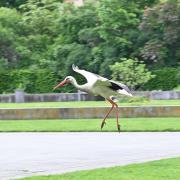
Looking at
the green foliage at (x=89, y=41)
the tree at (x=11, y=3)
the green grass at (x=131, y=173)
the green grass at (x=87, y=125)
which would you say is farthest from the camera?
the tree at (x=11, y=3)

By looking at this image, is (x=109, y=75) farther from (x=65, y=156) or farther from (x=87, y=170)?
(x=87, y=170)

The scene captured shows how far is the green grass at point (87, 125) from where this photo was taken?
19203mm

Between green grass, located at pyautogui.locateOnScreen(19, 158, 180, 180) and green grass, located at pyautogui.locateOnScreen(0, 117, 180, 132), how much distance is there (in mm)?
7923

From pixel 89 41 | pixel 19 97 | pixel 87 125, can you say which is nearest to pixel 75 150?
pixel 87 125

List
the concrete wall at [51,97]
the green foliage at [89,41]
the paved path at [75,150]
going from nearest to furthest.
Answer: the paved path at [75,150] < the concrete wall at [51,97] < the green foliage at [89,41]

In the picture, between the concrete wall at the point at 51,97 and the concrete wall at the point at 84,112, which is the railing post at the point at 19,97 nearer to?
the concrete wall at the point at 51,97

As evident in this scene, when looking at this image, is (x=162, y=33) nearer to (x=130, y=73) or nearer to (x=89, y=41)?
(x=89, y=41)

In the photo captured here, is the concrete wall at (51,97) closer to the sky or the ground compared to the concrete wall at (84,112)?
closer to the ground

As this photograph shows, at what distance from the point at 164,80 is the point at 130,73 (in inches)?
145

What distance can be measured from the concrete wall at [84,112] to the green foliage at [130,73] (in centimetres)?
1286

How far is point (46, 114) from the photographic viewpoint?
24.0m

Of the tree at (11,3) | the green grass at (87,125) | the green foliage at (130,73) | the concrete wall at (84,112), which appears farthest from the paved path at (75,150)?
the tree at (11,3)

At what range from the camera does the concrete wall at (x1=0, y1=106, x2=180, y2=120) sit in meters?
22.7

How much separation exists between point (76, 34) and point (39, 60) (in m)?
3.35
